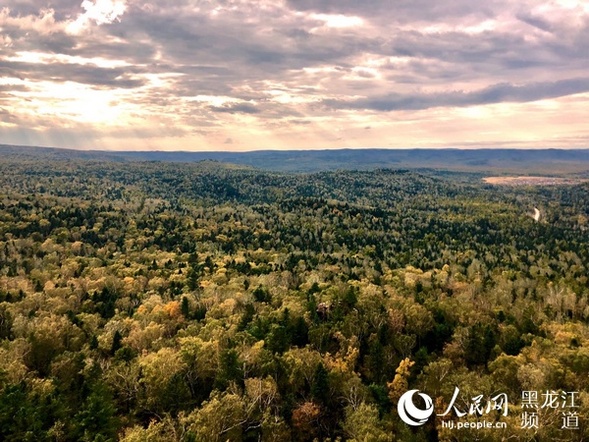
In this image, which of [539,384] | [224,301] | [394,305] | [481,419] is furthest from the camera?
[224,301]

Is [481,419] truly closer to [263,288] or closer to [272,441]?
[272,441]

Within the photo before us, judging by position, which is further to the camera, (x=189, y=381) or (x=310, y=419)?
(x=189, y=381)

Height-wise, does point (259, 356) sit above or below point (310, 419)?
above

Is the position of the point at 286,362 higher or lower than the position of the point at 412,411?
higher

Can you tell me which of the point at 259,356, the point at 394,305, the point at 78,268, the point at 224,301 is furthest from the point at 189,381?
the point at 78,268

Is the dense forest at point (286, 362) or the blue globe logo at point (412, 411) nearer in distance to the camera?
the dense forest at point (286, 362)

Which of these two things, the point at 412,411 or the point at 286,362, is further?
the point at 286,362

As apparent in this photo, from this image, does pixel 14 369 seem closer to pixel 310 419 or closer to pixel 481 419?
pixel 310 419

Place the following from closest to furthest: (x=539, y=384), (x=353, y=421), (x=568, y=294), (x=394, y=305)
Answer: (x=353, y=421) < (x=539, y=384) < (x=394, y=305) < (x=568, y=294)

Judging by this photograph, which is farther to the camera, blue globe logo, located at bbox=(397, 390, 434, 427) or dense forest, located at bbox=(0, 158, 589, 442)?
blue globe logo, located at bbox=(397, 390, 434, 427)

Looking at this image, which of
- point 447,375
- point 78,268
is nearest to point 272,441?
point 447,375
